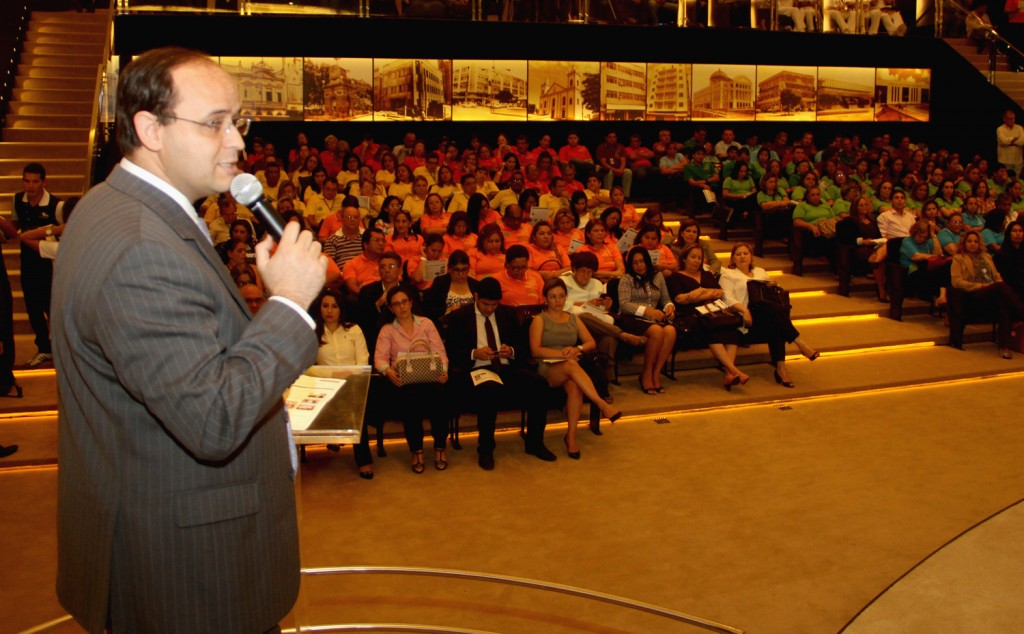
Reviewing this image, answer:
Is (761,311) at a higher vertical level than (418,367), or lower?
higher

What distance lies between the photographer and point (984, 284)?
9.04m

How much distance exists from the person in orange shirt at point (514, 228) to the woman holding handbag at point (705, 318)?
1.81m

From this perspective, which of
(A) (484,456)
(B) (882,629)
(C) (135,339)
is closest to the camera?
(C) (135,339)

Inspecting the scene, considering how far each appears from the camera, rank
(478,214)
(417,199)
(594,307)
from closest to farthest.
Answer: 1. (594,307)
2. (478,214)
3. (417,199)

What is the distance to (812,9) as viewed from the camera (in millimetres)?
15852

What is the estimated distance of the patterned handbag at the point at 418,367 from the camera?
6008 mm

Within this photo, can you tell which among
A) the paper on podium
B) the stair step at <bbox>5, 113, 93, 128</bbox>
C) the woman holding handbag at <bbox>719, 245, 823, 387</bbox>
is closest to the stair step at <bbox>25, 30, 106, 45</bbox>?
the stair step at <bbox>5, 113, 93, 128</bbox>

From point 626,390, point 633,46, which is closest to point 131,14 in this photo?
point 633,46

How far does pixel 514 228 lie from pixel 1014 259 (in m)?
4.92

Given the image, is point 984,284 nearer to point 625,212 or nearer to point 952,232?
point 952,232

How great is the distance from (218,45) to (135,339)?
499 inches

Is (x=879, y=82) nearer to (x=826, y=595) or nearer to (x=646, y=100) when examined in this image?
(x=646, y=100)

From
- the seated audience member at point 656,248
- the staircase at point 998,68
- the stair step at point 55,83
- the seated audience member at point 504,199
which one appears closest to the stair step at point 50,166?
the stair step at point 55,83

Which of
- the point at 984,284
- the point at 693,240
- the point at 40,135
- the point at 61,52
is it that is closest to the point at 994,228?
the point at 984,284
